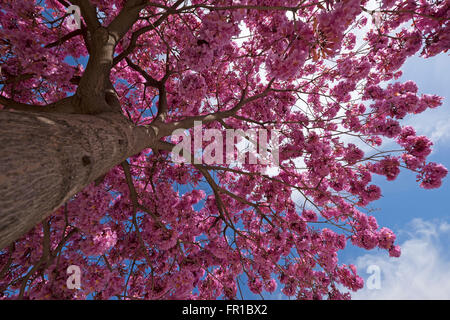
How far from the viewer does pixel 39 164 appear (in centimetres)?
91

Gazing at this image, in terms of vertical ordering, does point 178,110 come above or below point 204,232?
above

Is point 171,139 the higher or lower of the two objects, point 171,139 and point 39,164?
the higher

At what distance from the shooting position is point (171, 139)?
6.00 meters

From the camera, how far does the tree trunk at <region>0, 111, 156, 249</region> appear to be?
0.79m

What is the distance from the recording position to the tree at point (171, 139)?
133 cm

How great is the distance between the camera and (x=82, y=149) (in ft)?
4.02

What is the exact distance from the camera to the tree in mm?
1334

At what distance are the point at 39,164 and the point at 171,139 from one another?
205 inches

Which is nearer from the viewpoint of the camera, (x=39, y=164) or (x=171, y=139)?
(x=39, y=164)

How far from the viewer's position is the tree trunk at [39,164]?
791 millimetres
